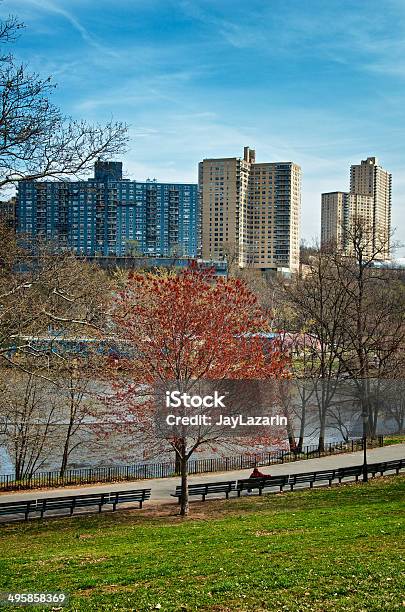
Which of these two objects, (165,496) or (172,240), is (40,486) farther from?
(172,240)

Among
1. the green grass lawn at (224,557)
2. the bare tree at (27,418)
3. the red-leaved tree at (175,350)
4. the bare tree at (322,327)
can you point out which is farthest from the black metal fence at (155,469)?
the green grass lawn at (224,557)

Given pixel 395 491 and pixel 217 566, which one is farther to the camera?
pixel 395 491

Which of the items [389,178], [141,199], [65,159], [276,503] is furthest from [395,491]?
[389,178]

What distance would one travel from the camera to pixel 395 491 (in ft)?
64.9

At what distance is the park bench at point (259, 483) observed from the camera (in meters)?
21.0

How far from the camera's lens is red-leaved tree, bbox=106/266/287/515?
18.9m

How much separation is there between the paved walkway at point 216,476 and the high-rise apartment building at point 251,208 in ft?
364

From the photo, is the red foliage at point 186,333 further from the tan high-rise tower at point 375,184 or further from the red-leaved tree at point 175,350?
the tan high-rise tower at point 375,184

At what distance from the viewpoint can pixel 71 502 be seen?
18.9m

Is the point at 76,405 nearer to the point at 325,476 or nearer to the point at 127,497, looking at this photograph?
the point at 127,497

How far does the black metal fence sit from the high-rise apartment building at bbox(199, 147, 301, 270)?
110279 mm

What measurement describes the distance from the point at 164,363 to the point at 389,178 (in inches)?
6779

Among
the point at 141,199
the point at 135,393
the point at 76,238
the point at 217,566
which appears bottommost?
the point at 217,566

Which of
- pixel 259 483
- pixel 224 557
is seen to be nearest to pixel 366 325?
pixel 259 483
